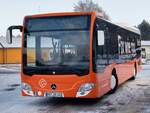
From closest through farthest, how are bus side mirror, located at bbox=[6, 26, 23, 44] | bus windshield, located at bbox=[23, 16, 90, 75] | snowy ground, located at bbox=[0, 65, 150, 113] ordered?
snowy ground, located at bbox=[0, 65, 150, 113] → bus windshield, located at bbox=[23, 16, 90, 75] → bus side mirror, located at bbox=[6, 26, 23, 44]

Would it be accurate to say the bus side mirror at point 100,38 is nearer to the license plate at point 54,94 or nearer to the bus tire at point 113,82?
the license plate at point 54,94

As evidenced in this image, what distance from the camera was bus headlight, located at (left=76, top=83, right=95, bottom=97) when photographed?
1241 centimetres

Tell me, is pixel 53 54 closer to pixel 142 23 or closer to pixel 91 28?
pixel 91 28

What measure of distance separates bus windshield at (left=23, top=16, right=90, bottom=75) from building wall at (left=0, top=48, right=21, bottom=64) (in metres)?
57.0

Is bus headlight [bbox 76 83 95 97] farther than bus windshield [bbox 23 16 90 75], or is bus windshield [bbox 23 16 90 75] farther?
bus windshield [bbox 23 16 90 75]

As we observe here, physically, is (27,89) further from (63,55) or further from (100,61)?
(100,61)

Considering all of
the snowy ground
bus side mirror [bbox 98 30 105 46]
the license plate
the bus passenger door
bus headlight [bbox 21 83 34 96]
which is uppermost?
bus side mirror [bbox 98 30 105 46]

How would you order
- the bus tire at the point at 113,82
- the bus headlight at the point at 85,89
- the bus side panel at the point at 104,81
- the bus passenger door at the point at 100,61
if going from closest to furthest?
1. the bus headlight at the point at 85,89
2. the bus passenger door at the point at 100,61
3. the bus side panel at the point at 104,81
4. the bus tire at the point at 113,82

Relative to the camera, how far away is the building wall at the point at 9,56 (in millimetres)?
69312

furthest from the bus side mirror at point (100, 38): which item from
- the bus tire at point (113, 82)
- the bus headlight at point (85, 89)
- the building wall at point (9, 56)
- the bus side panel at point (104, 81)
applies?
the building wall at point (9, 56)

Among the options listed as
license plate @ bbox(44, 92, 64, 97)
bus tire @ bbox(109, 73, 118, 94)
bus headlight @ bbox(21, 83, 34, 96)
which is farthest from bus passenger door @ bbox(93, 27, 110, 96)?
bus headlight @ bbox(21, 83, 34, 96)

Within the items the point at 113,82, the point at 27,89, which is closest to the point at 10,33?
the point at 27,89

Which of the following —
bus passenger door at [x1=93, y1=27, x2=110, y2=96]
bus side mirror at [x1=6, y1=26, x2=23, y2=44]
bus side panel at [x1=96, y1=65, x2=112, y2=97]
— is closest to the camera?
bus passenger door at [x1=93, y1=27, x2=110, y2=96]

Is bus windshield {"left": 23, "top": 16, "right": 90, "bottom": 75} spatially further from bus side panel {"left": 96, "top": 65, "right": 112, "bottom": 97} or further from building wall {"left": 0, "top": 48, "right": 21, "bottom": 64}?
building wall {"left": 0, "top": 48, "right": 21, "bottom": 64}
